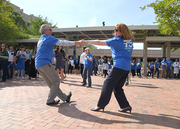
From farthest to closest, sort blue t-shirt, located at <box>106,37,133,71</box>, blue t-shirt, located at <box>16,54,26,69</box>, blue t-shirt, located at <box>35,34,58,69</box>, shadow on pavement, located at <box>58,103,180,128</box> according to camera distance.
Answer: blue t-shirt, located at <box>16,54,26,69</box>
blue t-shirt, located at <box>35,34,58,69</box>
blue t-shirt, located at <box>106,37,133,71</box>
shadow on pavement, located at <box>58,103,180,128</box>

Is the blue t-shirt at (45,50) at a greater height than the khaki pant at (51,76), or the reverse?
the blue t-shirt at (45,50)

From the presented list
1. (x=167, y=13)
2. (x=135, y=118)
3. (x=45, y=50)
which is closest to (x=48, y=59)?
(x=45, y=50)

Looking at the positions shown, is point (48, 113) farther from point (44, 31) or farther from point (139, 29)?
point (139, 29)

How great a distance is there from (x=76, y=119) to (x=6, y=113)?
1523mm

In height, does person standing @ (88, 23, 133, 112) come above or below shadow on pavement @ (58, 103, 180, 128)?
above

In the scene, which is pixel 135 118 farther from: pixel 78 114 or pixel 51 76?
pixel 51 76

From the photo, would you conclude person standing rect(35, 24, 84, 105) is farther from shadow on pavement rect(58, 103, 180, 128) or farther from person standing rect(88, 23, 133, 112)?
person standing rect(88, 23, 133, 112)

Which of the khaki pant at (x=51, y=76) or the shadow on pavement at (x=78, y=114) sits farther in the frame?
the khaki pant at (x=51, y=76)

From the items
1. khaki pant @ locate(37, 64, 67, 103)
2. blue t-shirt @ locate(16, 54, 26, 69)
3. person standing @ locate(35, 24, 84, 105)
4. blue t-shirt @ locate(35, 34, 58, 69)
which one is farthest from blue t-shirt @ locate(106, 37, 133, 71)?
blue t-shirt @ locate(16, 54, 26, 69)

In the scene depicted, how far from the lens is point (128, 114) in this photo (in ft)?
11.1

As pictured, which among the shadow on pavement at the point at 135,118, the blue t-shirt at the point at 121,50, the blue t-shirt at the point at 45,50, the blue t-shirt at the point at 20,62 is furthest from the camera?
the blue t-shirt at the point at 20,62

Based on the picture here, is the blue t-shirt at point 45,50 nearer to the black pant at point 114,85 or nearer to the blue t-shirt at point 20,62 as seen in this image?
the black pant at point 114,85

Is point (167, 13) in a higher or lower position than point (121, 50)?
higher

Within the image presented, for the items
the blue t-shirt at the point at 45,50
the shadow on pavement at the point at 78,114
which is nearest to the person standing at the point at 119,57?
the shadow on pavement at the point at 78,114
